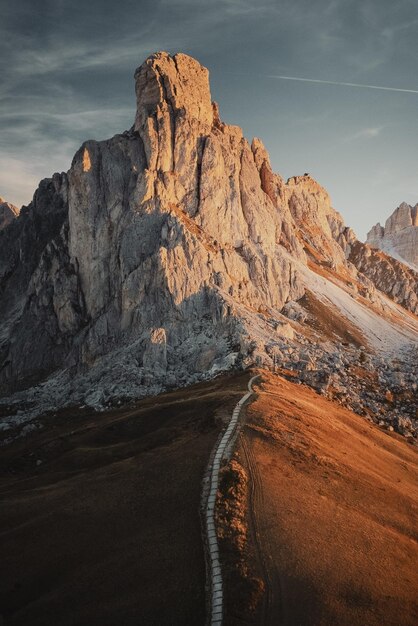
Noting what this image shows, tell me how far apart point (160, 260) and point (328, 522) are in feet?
244

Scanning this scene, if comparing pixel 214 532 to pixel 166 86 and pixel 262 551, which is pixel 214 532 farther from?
pixel 166 86

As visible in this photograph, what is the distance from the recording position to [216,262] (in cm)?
10794

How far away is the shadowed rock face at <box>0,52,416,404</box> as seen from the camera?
3636 inches

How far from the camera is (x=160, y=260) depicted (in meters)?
99.8

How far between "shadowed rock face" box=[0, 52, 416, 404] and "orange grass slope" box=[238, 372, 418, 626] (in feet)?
111

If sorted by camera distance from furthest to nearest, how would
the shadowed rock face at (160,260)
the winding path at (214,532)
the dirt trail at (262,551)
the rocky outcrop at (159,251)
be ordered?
the rocky outcrop at (159,251), the shadowed rock face at (160,260), the winding path at (214,532), the dirt trail at (262,551)

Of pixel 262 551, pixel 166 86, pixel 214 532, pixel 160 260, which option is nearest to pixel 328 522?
pixel 262 551

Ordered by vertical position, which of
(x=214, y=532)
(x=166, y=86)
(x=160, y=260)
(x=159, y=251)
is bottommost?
(x=214, y=532)

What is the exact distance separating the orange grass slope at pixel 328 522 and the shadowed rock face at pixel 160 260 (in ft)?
111

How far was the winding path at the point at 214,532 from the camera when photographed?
2369cm

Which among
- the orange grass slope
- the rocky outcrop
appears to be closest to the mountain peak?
the rocky outcrop

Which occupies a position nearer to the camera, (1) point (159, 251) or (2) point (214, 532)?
(2) point (214, 532)

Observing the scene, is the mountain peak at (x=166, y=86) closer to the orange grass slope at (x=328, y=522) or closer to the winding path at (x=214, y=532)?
the orange grass slope at (x=328, y=522)

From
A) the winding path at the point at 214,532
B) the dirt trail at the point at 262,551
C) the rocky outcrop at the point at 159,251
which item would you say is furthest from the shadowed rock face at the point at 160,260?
the dirt trail at the point at 262,551
